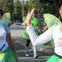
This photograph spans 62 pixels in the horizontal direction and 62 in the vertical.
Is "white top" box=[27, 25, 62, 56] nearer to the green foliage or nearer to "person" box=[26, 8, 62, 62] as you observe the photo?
"person" box=[26, 8, 62, 62]

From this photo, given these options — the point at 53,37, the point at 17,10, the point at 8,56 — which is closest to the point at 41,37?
the point at 53,37

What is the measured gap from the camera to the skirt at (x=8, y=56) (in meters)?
2.99

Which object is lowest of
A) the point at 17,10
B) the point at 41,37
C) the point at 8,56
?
the point at 17,10

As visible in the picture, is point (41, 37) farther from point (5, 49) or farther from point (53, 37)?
point (5, 49)

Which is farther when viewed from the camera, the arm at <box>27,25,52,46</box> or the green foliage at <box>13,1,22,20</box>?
the green foliage at <box>13,1,22,20</box>

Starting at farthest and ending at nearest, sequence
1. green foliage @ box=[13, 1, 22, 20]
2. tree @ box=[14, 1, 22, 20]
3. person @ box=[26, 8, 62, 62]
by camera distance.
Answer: green foliage @ box=[13, 1, 22, 20]
tree @ box=[14, 1, 22, 20]
person @ box=[26, 8, 62, 62]

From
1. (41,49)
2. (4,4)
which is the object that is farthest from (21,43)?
(4,4)

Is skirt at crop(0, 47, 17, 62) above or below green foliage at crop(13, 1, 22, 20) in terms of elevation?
above

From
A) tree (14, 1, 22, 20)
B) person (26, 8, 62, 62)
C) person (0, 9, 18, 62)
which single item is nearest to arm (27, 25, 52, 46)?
person (26, 8, 62, 62)

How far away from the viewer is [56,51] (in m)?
2.48

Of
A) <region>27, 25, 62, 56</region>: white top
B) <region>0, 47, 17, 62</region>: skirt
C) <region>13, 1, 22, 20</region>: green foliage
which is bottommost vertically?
<region>13, 1, 22, 20</region>: green foliage

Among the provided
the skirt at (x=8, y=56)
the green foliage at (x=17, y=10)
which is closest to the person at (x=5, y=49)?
the skirt at (x=8, y=56)

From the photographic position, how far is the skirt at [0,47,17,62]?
2.99m

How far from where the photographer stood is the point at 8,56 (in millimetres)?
3043
